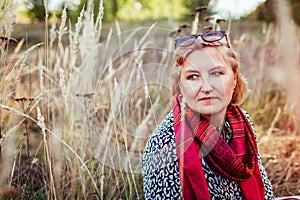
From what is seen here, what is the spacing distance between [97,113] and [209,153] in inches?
30.0

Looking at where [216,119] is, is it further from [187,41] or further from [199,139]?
[187,41]

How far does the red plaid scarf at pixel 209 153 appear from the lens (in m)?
1.38

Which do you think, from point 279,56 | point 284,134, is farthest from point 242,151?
point 279,56

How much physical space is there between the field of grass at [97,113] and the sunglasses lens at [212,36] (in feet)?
0.82

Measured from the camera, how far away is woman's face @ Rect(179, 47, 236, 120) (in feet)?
4.62

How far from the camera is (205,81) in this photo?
1405mm

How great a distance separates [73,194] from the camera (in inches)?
67.1

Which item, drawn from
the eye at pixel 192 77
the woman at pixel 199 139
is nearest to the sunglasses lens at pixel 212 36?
the woman at pixel 199 139

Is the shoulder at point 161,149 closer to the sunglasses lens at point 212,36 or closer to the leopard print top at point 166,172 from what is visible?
the leopard print top at point 166,172

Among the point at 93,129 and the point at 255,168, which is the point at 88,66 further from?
the point at 255,168

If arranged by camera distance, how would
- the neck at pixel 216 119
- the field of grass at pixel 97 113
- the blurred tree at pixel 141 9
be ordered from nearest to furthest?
1. the neck at pixel 216 119
2. the field of grass at pixel 97 113
3. the blurred tree at pixel 141 9

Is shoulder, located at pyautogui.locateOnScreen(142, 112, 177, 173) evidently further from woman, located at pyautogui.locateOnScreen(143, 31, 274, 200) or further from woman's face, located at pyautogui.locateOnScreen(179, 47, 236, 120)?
woman's face, located at pyautogui.locateOnScreen(179, 47, 236, 120)

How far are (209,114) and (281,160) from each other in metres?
1.24

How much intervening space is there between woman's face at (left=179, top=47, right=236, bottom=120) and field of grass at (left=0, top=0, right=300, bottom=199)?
0.15 meters
